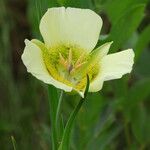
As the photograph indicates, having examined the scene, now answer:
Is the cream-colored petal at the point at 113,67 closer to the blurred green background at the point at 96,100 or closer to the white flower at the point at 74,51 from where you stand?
the white flower at the point at 74,51

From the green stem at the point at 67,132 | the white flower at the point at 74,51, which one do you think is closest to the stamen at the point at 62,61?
the white flower at the point at 74,51

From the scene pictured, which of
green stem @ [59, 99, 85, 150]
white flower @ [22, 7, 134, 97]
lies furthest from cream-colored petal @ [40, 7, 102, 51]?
green stem @ [59, 99, 85, 150]

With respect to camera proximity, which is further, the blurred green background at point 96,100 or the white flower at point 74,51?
the blurred green background at point 96,100

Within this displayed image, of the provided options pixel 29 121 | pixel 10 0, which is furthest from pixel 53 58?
pixel 10 0

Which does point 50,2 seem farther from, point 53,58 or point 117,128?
point 117,128

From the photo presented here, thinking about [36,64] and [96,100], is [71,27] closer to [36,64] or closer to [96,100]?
[36,64]
